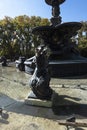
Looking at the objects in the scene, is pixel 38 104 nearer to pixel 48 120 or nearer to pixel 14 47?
pixel 48 120

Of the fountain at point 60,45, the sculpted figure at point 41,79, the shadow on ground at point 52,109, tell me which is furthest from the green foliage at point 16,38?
the shadow on ground at point 52,109

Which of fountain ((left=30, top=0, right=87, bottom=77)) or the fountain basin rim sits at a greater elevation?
the fountain basin rim

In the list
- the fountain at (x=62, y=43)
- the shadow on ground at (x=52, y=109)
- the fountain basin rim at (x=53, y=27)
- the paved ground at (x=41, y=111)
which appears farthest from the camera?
the fountain basin rim at (x=53, y=27)

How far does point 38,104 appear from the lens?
766 centimetres

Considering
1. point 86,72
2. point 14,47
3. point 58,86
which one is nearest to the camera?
point 58,86

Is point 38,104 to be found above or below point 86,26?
below

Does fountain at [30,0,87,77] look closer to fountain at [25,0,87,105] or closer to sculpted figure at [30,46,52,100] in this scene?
fountain at [25,0,87,105]

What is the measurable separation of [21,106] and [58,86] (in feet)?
11.0

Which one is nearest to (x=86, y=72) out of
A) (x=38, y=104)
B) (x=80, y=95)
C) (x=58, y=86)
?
(x=58, y=86)

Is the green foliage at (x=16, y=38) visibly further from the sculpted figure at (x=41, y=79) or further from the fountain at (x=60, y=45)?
the sculpted figure at (x=41, y=79)

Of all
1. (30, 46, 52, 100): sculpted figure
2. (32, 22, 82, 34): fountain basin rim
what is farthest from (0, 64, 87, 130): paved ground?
(32, 22, 82, 34): fountain basin rim

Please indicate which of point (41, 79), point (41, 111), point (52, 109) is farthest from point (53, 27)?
point (41, 111)

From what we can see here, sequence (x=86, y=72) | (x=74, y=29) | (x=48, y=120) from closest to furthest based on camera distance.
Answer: (x=48, y=120) < (x=86, y=72) < (x=74, y=29)

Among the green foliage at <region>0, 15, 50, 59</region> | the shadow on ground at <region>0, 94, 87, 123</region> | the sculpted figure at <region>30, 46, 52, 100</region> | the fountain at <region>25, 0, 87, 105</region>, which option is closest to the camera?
the shadow on ground at <region>0, 94, 87, 123</region>
